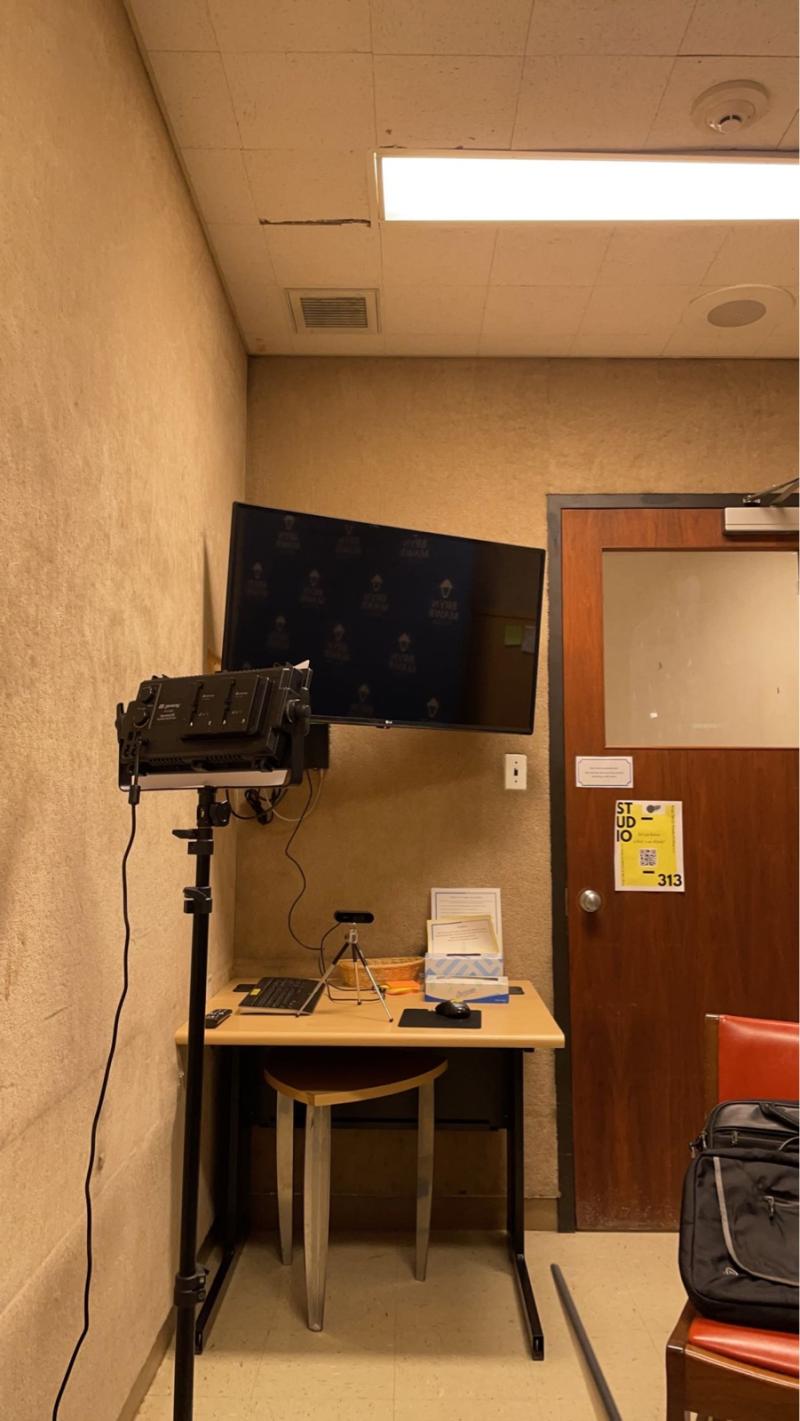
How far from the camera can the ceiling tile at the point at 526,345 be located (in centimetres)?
292

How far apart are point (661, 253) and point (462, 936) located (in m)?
2.09

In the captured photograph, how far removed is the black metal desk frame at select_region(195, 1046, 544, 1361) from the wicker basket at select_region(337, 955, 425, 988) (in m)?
0.21

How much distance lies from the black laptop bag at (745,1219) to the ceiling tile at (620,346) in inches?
Result: 93.1

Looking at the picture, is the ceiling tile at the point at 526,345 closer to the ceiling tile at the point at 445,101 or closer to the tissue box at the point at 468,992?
the ceiling tile at the point at 445,101

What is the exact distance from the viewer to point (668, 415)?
9.96 feet

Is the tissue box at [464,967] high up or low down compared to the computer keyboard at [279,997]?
up

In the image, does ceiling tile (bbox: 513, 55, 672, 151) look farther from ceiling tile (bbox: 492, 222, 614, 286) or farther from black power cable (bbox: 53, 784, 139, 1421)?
black power cable (bbox: 53, 784, 139, 1421)

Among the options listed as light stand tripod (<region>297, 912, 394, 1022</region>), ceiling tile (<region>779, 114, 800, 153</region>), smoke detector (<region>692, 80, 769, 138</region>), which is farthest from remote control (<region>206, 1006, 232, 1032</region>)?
ceiling tile (<region>779, 114, 800, 153</region>)

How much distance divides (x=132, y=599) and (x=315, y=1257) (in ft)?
5.39

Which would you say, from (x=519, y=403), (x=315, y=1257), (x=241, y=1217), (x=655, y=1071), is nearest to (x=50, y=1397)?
(x=315, y=1257)

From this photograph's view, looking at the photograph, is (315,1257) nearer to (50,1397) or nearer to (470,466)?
(50,1397)

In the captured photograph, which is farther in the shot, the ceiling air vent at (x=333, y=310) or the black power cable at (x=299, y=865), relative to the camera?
the black power cable at (x=299, y=865)

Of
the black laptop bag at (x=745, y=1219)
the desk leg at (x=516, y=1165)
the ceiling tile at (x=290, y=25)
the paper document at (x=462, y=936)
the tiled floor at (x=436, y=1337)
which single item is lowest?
the tiled floor at (x=436, y=1337)

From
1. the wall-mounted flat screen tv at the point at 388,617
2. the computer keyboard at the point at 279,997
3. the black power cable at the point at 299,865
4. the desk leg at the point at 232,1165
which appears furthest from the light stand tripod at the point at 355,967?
the wall-mounted flat screen tv at the point at 388,617
